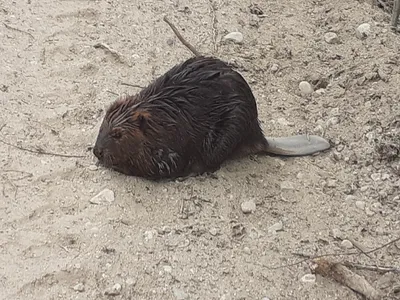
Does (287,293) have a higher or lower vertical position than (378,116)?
lower

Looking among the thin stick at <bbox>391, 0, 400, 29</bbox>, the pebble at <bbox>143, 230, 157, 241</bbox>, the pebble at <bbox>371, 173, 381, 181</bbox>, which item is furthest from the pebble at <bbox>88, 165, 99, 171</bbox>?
the thin stick at <bbox>391, 0, 400, 29</bbox>

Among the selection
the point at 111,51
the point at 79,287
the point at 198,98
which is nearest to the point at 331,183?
the point at 198,98

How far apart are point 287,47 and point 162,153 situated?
1.65 meters

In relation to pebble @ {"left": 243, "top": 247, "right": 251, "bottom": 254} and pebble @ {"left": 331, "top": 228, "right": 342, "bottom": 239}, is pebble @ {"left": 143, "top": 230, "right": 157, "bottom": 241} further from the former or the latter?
pebble @ {"left": 331, "top": 228, "right": 342, "bottom": 239}

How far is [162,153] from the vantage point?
4391 mm

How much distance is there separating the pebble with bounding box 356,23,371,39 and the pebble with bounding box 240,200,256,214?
195 cm

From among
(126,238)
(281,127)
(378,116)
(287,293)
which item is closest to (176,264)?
(126,238)

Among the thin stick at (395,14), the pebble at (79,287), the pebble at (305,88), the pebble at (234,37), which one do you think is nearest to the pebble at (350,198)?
the pebble at (305,88)

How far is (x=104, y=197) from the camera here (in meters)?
4.21

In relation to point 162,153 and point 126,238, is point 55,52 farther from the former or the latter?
point 126,238

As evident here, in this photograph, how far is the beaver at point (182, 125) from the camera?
4395mm

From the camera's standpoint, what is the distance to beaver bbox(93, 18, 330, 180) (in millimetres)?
4395

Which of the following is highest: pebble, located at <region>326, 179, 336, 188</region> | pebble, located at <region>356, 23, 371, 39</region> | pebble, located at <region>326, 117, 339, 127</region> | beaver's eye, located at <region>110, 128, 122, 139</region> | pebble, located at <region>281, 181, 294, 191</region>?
pebble, located at <region>356, 23, 371, 39</region>

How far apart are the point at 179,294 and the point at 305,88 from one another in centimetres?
204
